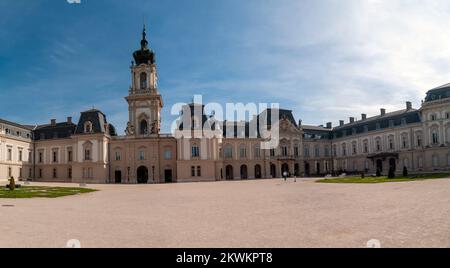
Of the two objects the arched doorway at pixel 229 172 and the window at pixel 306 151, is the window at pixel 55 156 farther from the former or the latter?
the window at pixel 306 151

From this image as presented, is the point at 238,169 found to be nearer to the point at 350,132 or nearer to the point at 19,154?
the point at 350,132

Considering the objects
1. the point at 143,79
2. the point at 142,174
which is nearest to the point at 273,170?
the point at 142,174

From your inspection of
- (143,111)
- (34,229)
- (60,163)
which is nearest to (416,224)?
(34,229)

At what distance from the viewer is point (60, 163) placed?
193 ft

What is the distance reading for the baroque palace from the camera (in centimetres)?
5269

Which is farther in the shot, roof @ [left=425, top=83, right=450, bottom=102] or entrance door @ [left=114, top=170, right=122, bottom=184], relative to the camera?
entrance door @ [left=114, top=170, right=122, bottom=184]

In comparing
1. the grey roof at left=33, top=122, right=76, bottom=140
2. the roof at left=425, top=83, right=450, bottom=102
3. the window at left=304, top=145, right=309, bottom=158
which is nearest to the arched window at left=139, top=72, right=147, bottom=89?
the grey roof at left=33, top=122, right=76, bottom=140

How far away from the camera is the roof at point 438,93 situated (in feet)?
170

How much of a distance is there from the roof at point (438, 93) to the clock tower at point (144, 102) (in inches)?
1697

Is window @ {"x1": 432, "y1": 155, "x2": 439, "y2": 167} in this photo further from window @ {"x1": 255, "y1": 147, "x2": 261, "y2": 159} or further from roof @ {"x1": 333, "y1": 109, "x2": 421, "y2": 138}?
window @ {"x1": 255, "y1": 147, "x2": 261, "y2": 159}

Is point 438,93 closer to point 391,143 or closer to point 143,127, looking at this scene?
point 391,143

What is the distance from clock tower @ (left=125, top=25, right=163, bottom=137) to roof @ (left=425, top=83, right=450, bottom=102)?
43099 mm

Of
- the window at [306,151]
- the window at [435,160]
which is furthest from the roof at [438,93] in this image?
the window at [306,151]
